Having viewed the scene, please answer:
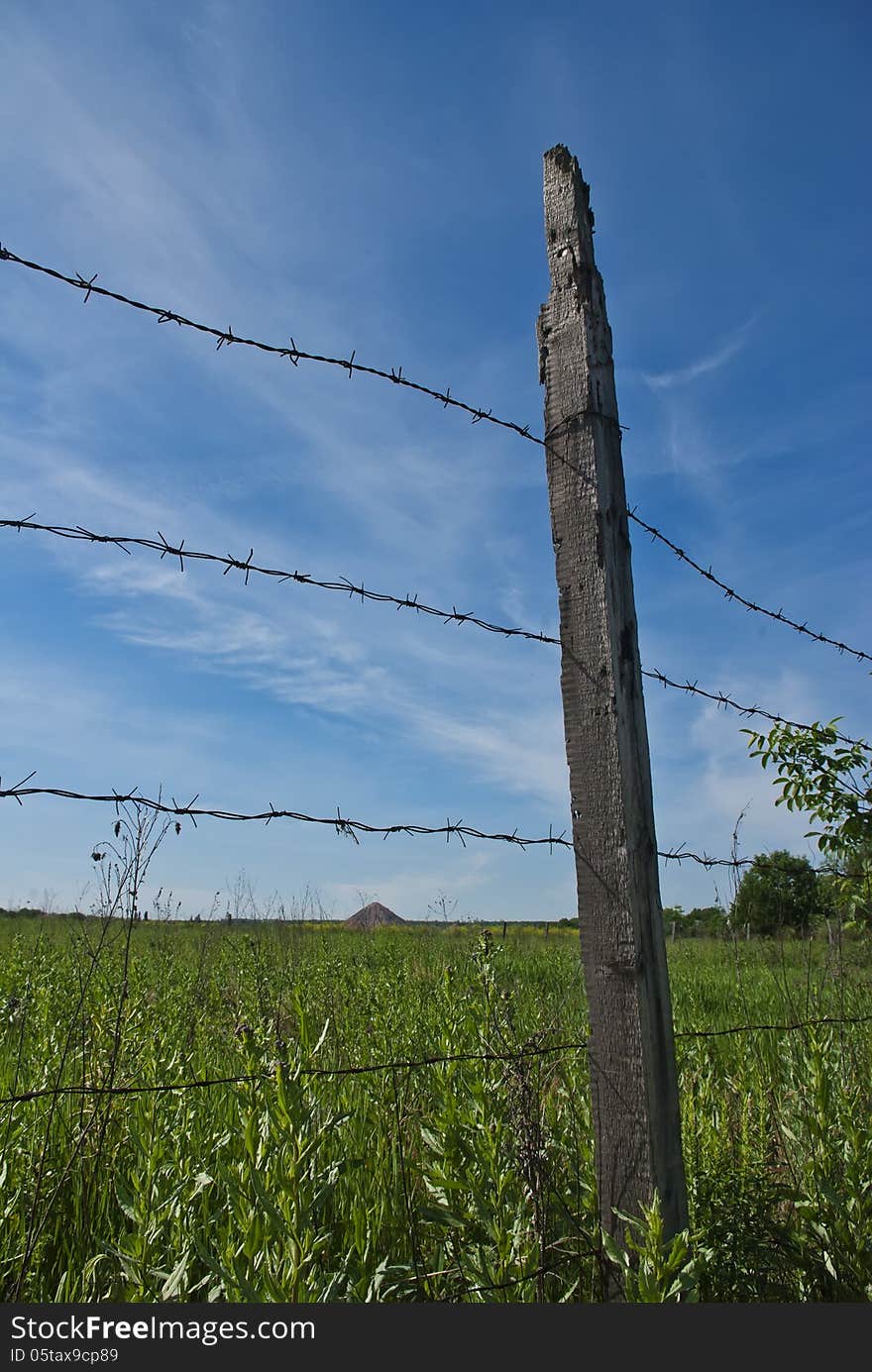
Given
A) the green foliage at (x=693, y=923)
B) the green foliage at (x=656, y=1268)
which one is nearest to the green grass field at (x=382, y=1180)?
the green foliage at (x=656, y=1268)

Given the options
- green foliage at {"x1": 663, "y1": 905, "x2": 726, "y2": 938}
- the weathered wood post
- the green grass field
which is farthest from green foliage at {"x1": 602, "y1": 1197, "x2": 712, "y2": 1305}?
green foliage at {"x1": 663, "y1": 905, "x2": 726, "y2": 938}

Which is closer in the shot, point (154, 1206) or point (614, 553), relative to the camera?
point (154, 1206)

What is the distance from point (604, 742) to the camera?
2.32 m

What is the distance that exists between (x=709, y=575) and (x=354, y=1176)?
276cm

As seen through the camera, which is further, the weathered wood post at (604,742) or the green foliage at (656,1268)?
the weathered wood post at (604,742)

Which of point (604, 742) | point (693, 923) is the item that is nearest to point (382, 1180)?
point (604, 742)

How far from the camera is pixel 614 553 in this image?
2.45 metres

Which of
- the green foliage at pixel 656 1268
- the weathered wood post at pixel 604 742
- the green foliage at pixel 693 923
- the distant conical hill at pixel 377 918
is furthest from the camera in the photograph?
the distant conical hill at pixel 377 918

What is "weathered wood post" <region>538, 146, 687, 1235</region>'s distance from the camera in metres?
2.15

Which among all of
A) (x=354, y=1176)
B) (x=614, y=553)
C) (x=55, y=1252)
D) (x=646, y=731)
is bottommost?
(x=55, y=1252)

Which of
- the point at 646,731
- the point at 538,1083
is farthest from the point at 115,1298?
the point at 646,731

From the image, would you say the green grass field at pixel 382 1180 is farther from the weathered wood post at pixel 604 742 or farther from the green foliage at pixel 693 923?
the green foliage at pixel 693 923

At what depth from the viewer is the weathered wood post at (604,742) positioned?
215 cm

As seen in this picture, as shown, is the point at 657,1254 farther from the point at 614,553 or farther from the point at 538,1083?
the point at 614,553
